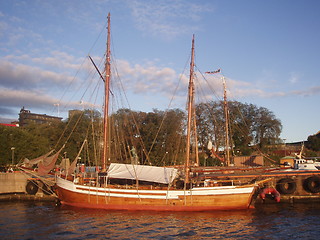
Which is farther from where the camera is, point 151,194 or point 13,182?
point 13,182

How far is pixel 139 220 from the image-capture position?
26625mm

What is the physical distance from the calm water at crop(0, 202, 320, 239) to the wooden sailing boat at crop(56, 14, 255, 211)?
1.04 meters

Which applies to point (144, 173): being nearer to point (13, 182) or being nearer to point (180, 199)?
point (180, 199)

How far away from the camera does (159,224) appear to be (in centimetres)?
2523

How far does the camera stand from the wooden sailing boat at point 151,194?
99.9 feet

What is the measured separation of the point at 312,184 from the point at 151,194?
1789 cm

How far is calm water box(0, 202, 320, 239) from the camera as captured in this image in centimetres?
2192

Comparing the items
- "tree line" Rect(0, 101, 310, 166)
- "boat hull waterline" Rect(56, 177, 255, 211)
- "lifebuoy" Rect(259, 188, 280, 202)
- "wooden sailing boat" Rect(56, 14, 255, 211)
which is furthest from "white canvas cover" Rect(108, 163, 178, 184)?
"tree line" Rect(0, 101, 310, 166)

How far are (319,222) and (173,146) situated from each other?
140 ft

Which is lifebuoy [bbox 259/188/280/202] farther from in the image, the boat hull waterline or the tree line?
the tree line

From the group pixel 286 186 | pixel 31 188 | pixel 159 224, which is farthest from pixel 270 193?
pixel 31 188

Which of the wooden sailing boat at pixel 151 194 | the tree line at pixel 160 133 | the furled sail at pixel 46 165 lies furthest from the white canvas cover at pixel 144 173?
the tree line at pixel 160 133

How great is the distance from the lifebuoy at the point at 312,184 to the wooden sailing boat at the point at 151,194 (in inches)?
327

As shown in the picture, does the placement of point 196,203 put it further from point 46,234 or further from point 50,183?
point 50,183
